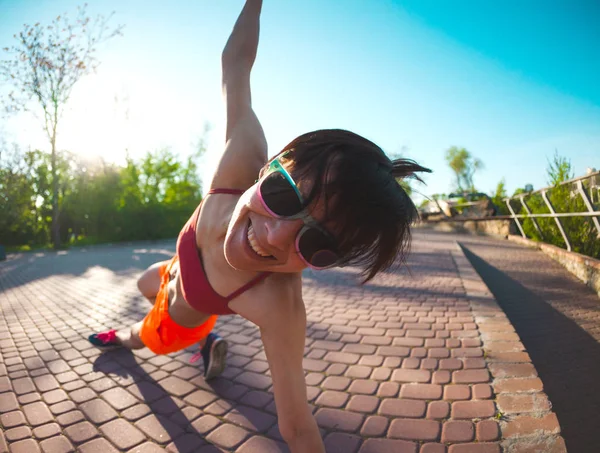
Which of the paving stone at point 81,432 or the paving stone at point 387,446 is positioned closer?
the paving stone at point 387,446

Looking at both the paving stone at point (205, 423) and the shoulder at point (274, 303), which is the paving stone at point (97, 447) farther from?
the shoulder at point (274, 303)

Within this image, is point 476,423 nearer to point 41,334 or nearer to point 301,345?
point 301,345

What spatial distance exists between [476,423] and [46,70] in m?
20.1

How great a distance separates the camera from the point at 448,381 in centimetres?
224

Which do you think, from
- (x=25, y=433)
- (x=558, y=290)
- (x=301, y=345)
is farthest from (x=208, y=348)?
(x=558, y=290)

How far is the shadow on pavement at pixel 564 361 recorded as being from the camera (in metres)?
1.85

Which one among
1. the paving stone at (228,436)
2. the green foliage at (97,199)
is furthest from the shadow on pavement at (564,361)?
the green foliage at (97,199)

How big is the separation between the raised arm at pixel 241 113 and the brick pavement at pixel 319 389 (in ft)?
4.76

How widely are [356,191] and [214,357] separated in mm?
1887

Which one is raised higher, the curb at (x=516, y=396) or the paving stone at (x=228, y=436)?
the curb at (x=516, y=396)

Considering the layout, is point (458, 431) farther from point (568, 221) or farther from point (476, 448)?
point (568, 221)

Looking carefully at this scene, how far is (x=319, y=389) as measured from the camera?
2244 millimetres

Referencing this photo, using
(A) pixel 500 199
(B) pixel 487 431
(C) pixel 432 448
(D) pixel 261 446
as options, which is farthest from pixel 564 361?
(A) pixel 500 199

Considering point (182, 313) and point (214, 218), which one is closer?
point (214, 218)
